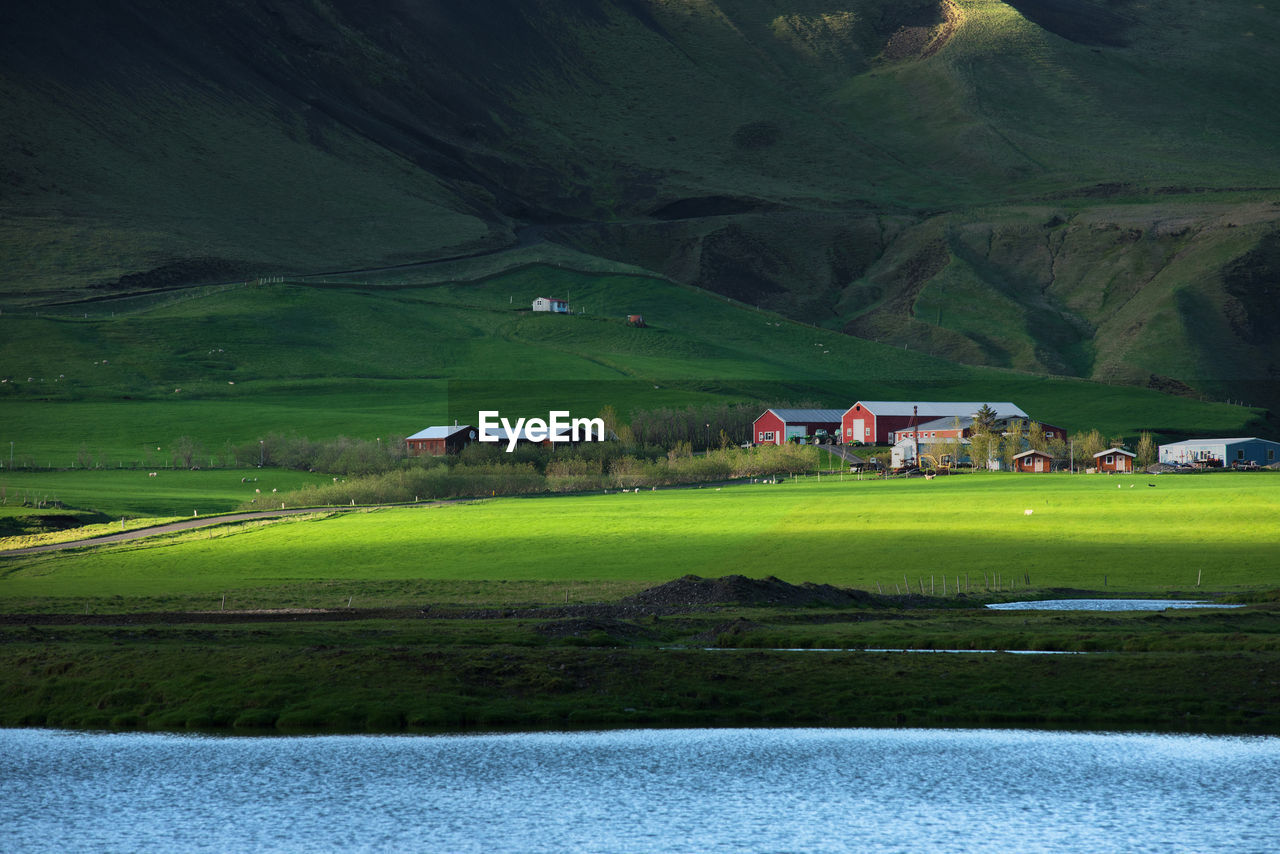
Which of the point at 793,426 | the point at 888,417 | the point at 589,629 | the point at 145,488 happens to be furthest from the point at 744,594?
the point at 888,417

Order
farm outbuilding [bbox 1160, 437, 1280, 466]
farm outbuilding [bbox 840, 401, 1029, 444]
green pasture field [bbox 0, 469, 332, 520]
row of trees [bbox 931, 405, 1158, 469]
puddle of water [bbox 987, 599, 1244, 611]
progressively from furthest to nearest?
1. farm outbuilding [bbox 840, 401, 1029, 444]
2. farm outbuilding [bbox 1160, 437, 1280, 466]
3. row of trees [bbox 931, 405, 1158, 469]
4. green pasture field [bbox 0, 469, 332, 520]
5. puddle of water [bbox 987, 599, 1244, 611]

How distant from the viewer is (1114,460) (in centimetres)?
16075

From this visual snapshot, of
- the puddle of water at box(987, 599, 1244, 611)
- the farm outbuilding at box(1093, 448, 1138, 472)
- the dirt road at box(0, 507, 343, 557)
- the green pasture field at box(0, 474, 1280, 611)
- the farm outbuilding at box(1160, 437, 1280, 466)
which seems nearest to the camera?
the puddle of water at box(987, 599, 1244, 611)

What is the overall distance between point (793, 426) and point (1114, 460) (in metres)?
42.4

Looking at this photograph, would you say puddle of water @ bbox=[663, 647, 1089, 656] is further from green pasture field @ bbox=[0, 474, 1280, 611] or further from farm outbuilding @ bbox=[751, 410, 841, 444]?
farm outbuilding @ bbox=[751, 410, 841, 444]

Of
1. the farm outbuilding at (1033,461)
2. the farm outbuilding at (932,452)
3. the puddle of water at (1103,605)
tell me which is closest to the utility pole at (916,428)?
the farm outbuilding at (932,452)

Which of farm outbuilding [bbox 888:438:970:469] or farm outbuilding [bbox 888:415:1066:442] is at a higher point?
farm outbuilding [bbox 888:415:1066:442]

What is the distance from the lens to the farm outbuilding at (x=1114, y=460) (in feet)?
514

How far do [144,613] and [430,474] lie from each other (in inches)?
2517

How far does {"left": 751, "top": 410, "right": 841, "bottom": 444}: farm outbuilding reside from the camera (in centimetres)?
18275

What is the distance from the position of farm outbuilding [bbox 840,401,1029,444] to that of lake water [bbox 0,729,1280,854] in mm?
143954

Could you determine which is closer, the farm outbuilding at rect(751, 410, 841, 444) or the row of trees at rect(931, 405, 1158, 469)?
the row of trees at rect(931, 405, 1158, 469)

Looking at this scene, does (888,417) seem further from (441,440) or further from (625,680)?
(625,680)

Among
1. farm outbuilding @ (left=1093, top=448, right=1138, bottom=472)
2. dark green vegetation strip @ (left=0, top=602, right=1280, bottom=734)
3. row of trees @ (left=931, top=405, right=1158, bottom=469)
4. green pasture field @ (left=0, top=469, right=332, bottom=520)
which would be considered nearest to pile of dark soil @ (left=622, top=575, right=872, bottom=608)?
dark green vegetation strip @ (left=0, top=602, right=1280, bottom=734)
